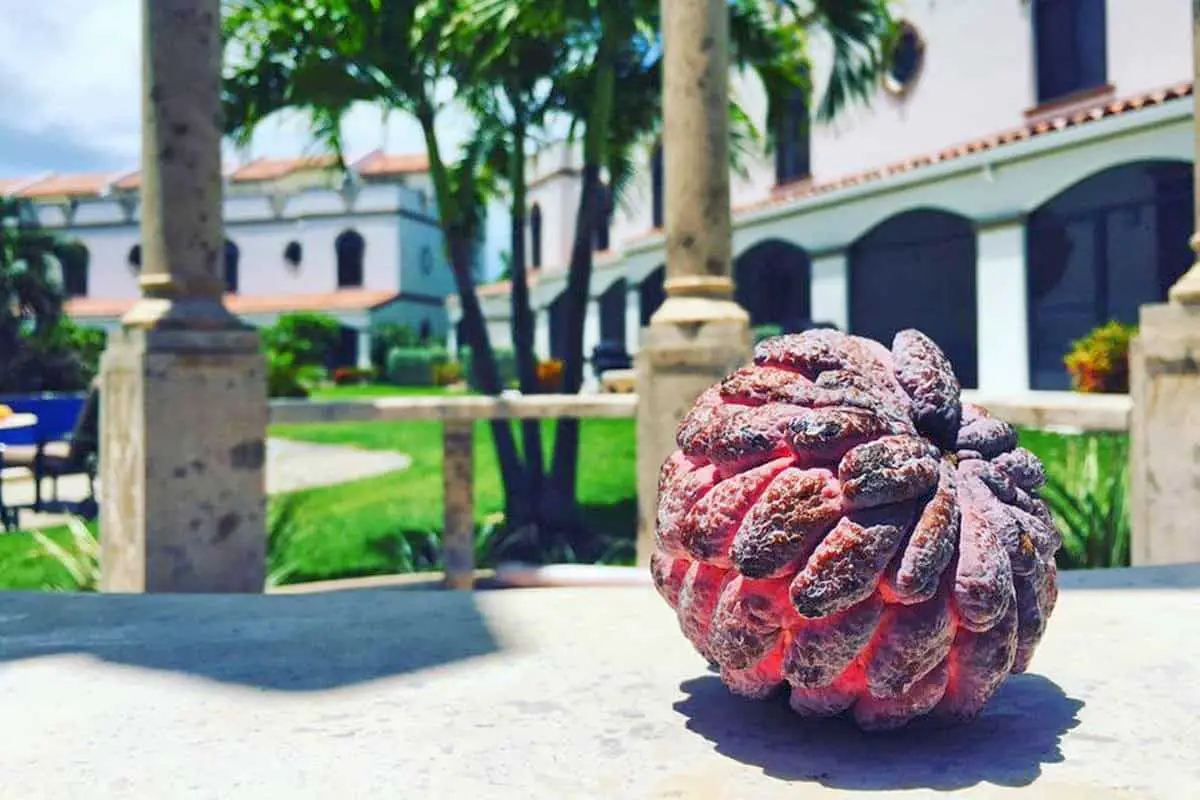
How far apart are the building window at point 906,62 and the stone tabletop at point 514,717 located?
15406 mm

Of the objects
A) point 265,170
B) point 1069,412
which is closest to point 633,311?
point 1069,412

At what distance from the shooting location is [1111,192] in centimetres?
1312

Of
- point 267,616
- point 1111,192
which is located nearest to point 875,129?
point 1111,192

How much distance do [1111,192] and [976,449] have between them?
13.1 meters

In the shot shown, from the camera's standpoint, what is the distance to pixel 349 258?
4306cm

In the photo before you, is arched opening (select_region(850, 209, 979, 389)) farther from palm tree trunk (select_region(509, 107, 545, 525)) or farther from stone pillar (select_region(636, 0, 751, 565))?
stone pillar (select_region(636, 0, 751, 565))

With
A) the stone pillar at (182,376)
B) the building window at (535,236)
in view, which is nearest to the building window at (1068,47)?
the stone pillar at (182,376)

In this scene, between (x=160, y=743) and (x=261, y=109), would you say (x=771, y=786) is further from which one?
(x=261, y=109)

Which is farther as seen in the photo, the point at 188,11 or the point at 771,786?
the point at 188,11

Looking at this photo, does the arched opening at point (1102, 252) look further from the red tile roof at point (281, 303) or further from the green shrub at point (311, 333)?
the red tile roof at point (281, 303)

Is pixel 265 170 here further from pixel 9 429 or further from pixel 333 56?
pixel 333 56

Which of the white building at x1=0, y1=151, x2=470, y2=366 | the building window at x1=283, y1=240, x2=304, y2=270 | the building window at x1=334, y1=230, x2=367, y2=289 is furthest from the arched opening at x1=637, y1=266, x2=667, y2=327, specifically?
the building window at x1=283, y1=240, x2=304, y2=270

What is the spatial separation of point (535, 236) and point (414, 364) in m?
6.93

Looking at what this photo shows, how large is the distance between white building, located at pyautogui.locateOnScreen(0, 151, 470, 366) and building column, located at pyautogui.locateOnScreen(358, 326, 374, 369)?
0.29ft
